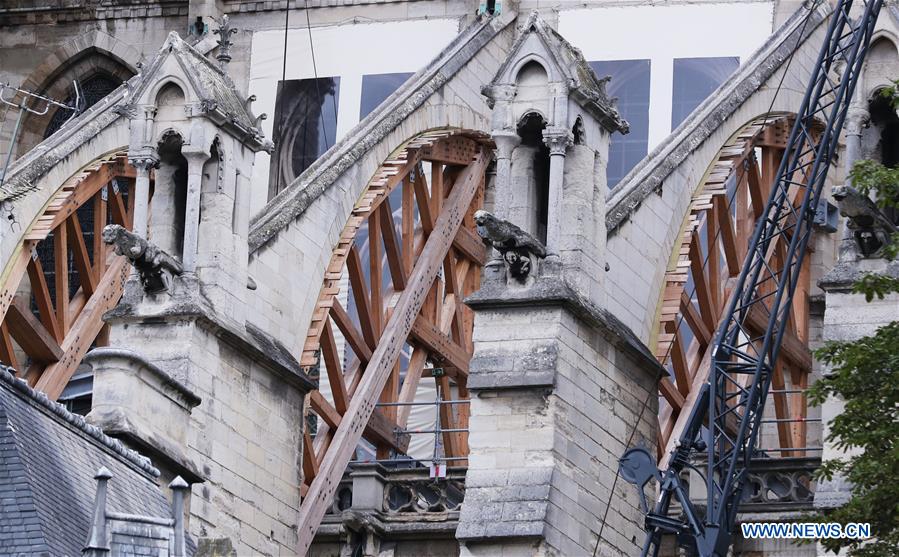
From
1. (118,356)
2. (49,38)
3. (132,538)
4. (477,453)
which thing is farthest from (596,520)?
(49,38)

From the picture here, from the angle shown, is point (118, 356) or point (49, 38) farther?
point (49, 38)

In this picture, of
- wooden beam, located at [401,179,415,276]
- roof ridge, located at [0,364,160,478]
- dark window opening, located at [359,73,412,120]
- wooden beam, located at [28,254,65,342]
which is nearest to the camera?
roof ridge, located at [0,364,160,478]

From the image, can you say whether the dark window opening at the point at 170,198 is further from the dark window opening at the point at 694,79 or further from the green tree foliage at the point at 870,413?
the dark window opening at the point at 694,79

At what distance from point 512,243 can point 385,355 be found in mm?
5180

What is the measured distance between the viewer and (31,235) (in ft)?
127

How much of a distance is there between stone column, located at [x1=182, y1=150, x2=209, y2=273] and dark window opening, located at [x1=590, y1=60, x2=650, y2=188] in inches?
366

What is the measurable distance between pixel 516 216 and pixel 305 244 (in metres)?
3.36

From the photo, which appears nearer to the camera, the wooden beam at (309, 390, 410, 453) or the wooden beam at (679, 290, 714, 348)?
the wooden beam at (679, 290, 714, 348)

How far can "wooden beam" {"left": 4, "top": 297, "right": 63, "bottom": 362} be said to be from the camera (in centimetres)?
3903

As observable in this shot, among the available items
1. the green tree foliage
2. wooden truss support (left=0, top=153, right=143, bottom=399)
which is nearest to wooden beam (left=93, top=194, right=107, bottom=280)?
wooden truss support (left=0, top=153, right=143, bottom=399)

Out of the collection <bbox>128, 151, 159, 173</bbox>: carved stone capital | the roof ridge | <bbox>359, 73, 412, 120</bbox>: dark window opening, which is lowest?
the roof ridge

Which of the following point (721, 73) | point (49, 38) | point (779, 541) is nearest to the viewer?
point (779, 541)

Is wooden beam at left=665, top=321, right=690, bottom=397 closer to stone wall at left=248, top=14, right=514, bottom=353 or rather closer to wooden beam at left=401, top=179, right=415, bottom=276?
wooden beam at left=401, top=179, right=415, bottom=276

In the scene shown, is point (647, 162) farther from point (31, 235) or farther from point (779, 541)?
point (31, 235)
